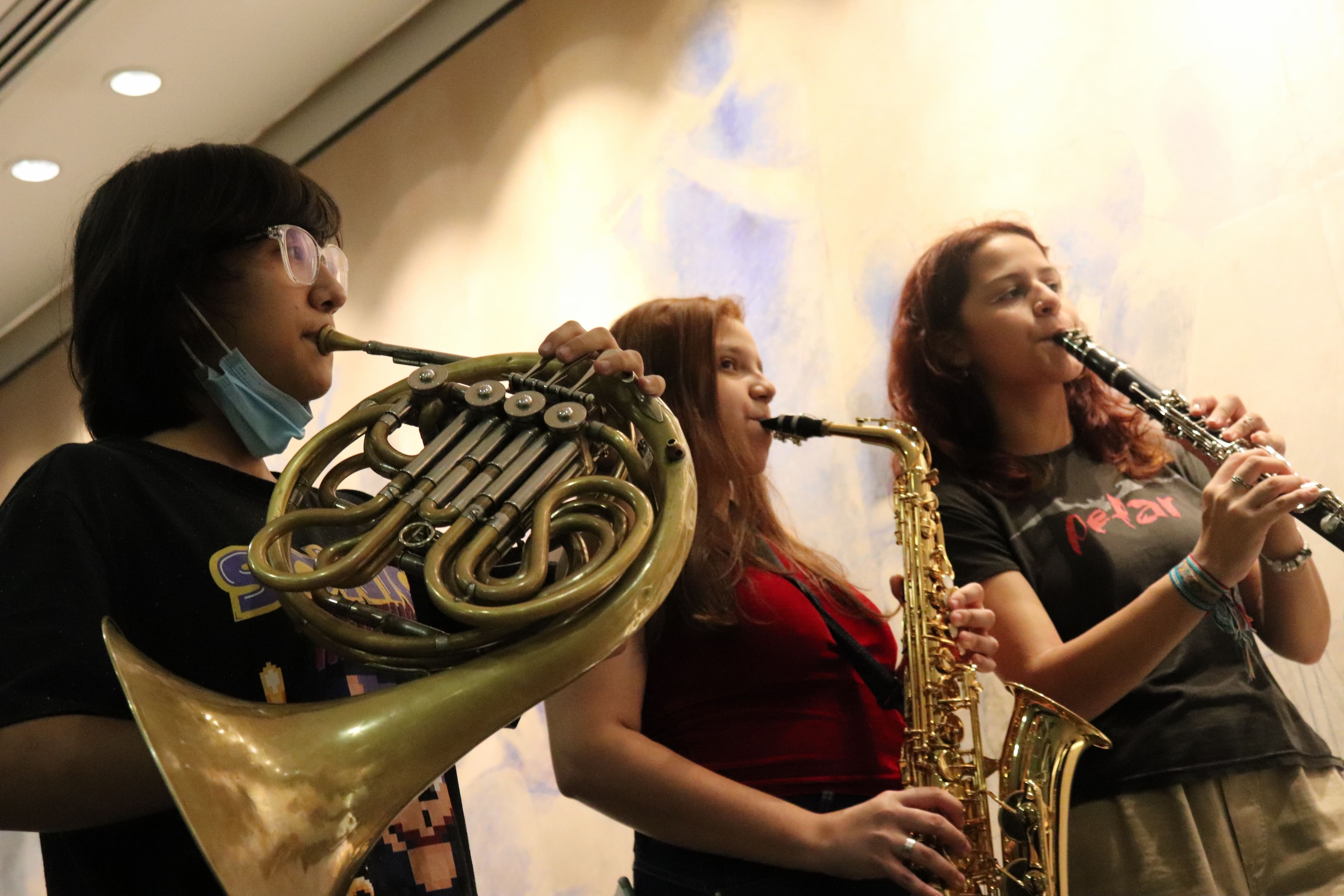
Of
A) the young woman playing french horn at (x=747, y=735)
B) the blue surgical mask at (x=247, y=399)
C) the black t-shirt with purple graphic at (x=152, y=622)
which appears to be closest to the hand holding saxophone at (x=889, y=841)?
the young woman playing french horn at (x=747, y=735)

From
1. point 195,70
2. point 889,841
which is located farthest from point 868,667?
point 195,70

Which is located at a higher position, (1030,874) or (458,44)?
(458,44)

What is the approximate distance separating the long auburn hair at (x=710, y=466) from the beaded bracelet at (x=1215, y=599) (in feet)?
1.30

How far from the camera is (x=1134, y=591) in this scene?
1.63 meters

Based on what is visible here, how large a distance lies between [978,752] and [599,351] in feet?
2.54

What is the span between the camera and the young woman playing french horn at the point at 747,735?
1351 mm

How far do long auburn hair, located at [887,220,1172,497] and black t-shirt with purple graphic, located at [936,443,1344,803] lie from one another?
29 mm

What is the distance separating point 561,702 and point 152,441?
21.8 inches

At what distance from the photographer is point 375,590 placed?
4.09 ft

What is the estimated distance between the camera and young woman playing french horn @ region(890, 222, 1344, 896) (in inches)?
58.7

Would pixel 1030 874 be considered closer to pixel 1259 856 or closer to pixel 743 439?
pixel 1259 856

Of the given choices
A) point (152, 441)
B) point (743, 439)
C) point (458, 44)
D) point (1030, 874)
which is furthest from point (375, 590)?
point (458, 44)

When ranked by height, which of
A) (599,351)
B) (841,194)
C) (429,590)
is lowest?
(429,590)

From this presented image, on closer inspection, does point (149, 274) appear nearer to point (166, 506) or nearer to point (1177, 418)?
point (166, 506)
